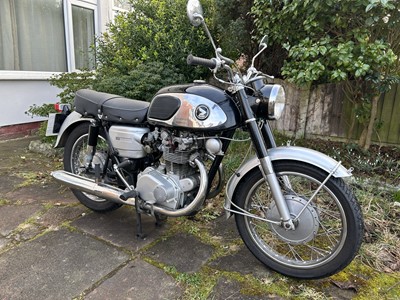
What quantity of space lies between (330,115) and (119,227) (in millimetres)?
2888

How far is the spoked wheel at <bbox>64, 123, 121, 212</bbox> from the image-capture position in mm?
2344

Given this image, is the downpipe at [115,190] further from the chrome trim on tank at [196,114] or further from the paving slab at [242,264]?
the paving slab at [242,264]

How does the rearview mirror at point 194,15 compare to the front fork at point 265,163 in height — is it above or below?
above

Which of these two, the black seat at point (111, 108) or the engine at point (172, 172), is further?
the black seat at point (111, 108)

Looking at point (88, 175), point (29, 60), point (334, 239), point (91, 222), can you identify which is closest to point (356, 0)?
point (334, 239)

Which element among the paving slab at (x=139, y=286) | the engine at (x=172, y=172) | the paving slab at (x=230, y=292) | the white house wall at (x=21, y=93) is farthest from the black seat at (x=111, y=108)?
the white house wall at (x=21, y=93)

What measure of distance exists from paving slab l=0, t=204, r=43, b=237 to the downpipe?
399 mm

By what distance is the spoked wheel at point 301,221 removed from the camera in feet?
5.18

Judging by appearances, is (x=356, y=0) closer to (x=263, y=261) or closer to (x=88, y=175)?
(x=263, y=261)

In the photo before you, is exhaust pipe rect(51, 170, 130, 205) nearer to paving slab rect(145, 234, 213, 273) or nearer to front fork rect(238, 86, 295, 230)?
paving slab rect(145, 234, 213, 273)

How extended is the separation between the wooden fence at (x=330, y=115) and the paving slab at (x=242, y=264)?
7.79 ft

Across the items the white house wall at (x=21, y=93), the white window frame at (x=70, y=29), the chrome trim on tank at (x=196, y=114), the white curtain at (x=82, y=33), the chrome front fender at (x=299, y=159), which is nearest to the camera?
the chrome front fender at (x=299, y=159)

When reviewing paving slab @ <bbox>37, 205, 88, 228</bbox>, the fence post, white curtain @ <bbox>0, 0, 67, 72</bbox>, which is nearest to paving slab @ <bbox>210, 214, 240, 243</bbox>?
paving slab @ <bbox>37, 205, 88, 228</bbox>

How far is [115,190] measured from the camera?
6.96ft
